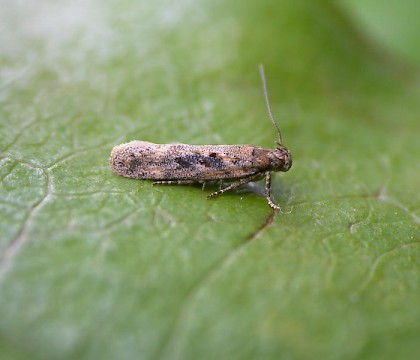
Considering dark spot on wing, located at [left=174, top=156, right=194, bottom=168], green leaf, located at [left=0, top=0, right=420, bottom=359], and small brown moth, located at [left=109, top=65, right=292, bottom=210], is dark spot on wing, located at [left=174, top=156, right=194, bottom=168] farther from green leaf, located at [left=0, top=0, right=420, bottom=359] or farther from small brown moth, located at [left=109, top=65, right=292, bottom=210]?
green leaf, located at [left=0, top=0, right=420, bottom=359]

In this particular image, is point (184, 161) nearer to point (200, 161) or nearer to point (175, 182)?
point (200, 161)

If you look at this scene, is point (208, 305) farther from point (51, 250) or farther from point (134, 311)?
point (51, 250)

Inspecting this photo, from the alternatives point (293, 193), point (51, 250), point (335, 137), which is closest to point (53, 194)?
point (51, 250)

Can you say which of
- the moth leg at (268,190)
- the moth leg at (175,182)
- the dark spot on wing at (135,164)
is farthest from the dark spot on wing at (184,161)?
the moth leg at (268,190)

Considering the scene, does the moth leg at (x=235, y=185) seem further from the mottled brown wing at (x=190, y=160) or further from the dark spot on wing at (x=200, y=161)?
the dark spot on wing at (x=200, y=161)

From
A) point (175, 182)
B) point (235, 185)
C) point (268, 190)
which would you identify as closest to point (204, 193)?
point (175, 182)
